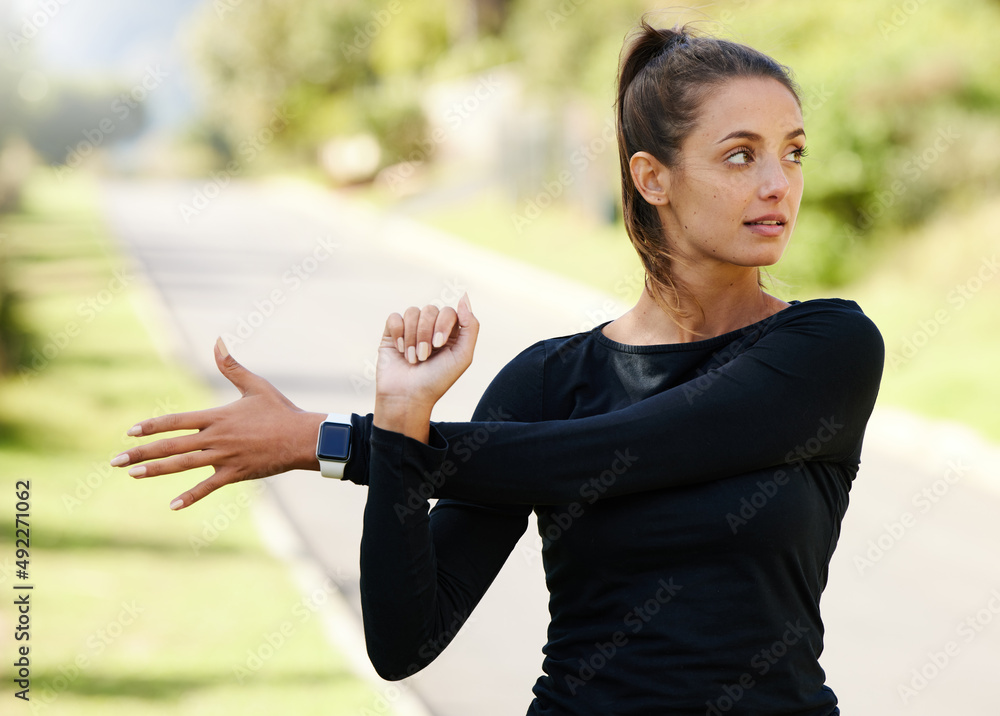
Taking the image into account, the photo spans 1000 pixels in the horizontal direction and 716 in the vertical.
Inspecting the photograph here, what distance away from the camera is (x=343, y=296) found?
634 inches

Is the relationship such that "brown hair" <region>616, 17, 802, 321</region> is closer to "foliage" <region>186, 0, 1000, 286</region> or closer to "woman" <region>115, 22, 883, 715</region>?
"woman" <region>115, 22, 883, 715</region>

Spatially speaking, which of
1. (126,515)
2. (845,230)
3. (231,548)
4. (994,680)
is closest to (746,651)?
(994,680)

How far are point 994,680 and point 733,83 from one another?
3.93m

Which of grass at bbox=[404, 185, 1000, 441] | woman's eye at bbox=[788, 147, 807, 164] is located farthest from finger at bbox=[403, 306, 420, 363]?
grass at bbox=[404, 185, 1000, 441]

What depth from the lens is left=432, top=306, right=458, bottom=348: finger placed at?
1677 millimetres

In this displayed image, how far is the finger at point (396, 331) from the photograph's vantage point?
1677 mm

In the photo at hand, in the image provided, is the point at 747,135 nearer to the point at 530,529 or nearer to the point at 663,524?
the point at 663,524

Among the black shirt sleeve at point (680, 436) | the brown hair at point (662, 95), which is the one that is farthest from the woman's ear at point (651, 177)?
the black shirt sleeve at point (680, 436)

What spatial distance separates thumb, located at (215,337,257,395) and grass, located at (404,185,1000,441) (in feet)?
16.5

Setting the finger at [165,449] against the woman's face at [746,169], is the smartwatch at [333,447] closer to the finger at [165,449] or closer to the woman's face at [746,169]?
the finger at [165,449]

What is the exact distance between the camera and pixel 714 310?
1.94m

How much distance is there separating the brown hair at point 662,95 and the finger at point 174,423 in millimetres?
817

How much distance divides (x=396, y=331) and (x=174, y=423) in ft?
1.19

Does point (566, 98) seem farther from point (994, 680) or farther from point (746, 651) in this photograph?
point (746, 651)
